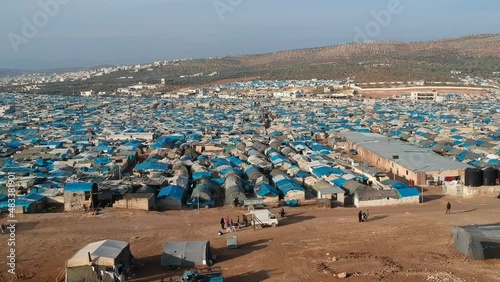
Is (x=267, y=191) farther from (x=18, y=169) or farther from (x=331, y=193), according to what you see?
(x=18, y=169)

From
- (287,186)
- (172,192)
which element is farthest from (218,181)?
(287,186)

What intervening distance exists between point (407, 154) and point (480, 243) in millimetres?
10836

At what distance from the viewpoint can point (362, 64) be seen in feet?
278

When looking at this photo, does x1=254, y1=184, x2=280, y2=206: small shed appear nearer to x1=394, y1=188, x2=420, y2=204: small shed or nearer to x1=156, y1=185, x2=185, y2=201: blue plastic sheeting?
x1=156, y1=185, x2=185, y2=201: blue plastic sheeting

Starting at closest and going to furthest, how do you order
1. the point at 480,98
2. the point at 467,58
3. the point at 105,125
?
the point at 105,125, the point at 480,98, the point at 467,58

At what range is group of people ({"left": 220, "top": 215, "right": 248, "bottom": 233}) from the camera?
474 inches

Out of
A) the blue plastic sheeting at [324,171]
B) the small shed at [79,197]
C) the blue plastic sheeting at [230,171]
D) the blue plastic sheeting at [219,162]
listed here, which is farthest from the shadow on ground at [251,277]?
the blue plastic sheeting at [219,162]

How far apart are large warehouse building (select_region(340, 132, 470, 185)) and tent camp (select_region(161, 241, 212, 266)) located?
10.7 meters

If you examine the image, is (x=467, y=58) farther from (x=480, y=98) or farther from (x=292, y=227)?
(x=292, y=227)

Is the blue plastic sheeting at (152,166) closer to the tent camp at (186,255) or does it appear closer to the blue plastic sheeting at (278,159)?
the blue plastic sheeting at (278,159)

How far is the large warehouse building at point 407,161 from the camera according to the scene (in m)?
17.6

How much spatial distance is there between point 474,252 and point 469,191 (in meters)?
6.42

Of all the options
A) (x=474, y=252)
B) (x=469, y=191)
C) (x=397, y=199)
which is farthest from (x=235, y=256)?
(x=469, y=191)

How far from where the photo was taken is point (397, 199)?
48.4 ft
